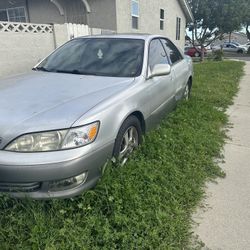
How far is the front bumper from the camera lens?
2096mm

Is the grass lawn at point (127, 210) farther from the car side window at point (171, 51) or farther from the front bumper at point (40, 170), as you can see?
the car side window at point (171, 51)

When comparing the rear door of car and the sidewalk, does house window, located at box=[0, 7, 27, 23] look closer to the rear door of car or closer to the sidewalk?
the rear door of car

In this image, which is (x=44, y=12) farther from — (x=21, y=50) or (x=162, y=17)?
(x=162, y=17)

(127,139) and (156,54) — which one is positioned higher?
(156,54)

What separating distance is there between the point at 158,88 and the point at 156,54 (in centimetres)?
59

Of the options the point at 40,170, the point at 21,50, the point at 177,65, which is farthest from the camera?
the point at 21,50

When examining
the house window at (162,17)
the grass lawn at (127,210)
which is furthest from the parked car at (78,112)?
the house window at (162,17)

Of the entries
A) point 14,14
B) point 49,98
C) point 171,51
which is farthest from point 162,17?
point 49,98

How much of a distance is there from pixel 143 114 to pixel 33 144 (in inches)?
59.2

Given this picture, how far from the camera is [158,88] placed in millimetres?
3768

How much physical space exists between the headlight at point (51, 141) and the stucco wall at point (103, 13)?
9467 millimetres

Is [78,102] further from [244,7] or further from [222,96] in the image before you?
[244,7]

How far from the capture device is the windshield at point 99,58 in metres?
3.43

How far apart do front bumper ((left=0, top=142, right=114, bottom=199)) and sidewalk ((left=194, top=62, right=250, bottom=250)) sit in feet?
3.77
